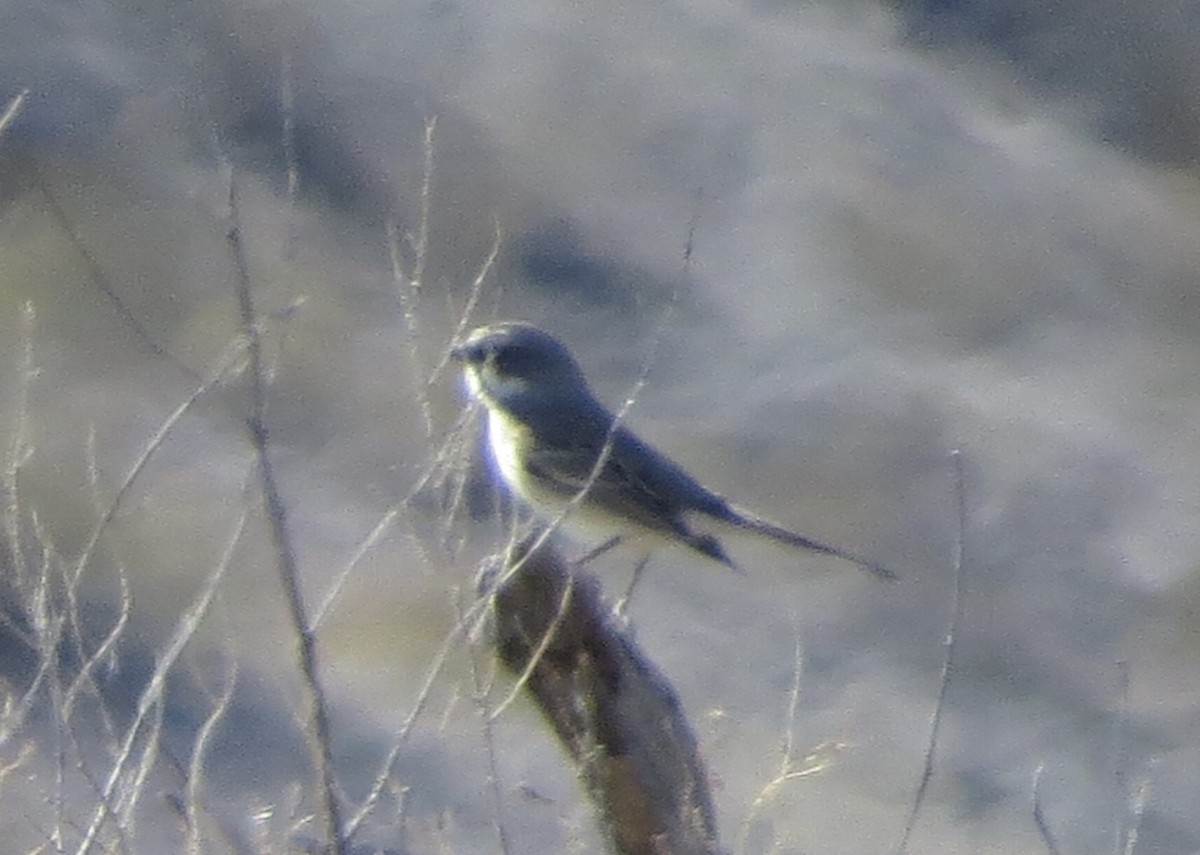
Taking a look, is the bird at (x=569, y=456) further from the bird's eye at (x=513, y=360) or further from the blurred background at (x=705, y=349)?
the blurred background at (x=705, y=349)

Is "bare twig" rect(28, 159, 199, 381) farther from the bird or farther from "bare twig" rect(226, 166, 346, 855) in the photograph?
the bird

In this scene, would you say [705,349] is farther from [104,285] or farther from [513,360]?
[104,285]

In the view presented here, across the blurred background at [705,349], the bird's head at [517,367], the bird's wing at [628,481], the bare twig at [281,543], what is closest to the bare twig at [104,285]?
the bare twig at [281,543]

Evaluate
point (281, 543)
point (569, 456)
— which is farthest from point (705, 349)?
point (281, 543)

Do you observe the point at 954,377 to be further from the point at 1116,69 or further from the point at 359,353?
the point at 359,353

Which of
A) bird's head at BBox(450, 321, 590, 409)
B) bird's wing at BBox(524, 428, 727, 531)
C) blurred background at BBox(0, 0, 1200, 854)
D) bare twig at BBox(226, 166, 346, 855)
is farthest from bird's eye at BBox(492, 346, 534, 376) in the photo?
bare twig at BBox(226, 166, 346, 855)

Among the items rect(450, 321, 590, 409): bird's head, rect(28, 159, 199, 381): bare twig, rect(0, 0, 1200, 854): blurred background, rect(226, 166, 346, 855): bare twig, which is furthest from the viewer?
rect(0, 0, 1200, 854): blurred background

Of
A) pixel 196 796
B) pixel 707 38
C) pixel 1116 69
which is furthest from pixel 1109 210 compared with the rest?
pixel 196 796
